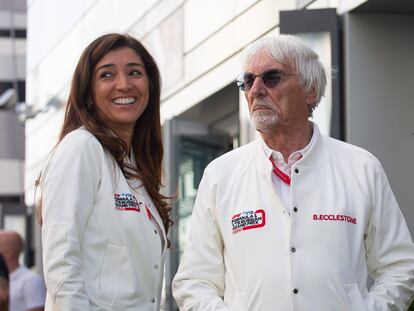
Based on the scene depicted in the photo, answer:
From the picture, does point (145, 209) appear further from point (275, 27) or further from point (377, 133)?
point (275, 27)

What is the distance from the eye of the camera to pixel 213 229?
529 cm

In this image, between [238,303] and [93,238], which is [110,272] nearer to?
[93,238]

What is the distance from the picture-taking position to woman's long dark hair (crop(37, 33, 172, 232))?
5.62 meters

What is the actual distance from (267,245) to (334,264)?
0.29 meters

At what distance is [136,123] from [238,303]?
122 centimetres

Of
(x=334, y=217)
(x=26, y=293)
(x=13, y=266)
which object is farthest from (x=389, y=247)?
(x=13, y=266)

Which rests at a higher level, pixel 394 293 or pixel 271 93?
pixel 271 93

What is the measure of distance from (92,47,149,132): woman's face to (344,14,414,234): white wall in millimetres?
4129

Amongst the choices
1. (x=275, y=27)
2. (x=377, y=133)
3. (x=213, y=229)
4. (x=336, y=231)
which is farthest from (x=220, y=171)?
(x=275, y=27)

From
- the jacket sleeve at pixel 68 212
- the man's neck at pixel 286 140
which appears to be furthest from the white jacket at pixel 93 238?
the man's neck at pixel 286 140

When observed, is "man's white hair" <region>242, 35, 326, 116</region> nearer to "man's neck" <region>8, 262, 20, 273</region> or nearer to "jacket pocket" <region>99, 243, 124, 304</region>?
"jacket pocket" <region>99, 243, 124, 304</region>

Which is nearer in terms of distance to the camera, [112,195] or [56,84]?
[112,195]

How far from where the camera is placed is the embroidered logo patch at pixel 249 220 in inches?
203

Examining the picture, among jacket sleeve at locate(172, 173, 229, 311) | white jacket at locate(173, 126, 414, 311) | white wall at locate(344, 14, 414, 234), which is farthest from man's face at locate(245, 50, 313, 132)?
white wall at locate(344, 14, 414, 234)
